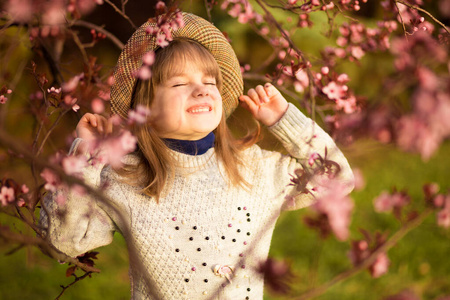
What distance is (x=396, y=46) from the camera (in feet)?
2.06

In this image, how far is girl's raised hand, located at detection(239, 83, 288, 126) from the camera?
1.64 metres

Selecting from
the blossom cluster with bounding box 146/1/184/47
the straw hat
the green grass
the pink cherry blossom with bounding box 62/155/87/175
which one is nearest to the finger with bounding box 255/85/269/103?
the straw hat

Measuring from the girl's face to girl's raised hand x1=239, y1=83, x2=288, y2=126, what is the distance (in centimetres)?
17

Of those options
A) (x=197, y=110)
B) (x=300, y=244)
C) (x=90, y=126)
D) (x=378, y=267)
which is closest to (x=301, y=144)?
(x=197, y=110)

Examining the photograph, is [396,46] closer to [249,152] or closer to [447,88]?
[447,88]

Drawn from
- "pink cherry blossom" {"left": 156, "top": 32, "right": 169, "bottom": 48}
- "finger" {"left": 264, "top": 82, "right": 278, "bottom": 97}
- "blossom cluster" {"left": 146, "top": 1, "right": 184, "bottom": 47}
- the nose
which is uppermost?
"blossom cluster" {"left": 146, "top": 1, "right": 184, "bottom": 47}

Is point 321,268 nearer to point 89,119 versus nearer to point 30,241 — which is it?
point 89,119

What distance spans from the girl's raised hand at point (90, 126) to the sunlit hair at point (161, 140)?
0.13 meters

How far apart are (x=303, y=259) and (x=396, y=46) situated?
10.0ft

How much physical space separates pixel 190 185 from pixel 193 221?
0.13 m

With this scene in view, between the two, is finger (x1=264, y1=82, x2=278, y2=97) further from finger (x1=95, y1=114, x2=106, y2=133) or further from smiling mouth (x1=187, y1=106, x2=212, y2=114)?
finger (x1=95, y1=114, x2=106, y2=133)

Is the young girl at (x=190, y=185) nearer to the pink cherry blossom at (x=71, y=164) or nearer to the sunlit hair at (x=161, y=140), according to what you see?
the sunlit hair at (x=161, y=140)

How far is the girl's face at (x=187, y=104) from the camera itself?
1.49 meters

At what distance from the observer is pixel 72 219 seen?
1455 mm
